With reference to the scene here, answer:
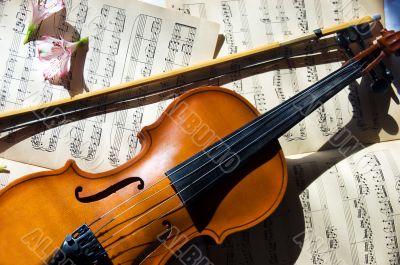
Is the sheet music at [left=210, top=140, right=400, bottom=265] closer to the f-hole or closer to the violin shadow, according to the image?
the violin shadow

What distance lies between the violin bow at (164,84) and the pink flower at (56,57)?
8cm

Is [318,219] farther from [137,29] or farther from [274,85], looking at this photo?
[137,29]

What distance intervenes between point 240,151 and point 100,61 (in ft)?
1.54

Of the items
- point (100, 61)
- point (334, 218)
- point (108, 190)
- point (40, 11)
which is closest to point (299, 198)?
point (334, 218)

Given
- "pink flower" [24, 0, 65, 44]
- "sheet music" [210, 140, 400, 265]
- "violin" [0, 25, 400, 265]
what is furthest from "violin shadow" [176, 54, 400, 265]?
"pink flower" [24, 0, 65, 44]

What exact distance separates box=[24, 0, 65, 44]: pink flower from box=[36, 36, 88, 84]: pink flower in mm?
29

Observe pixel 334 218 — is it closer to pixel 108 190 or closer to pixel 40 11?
pixel 108 190

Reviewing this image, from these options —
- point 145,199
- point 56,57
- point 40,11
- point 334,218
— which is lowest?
point 334,218

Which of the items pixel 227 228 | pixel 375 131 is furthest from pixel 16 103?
pixel 375 131

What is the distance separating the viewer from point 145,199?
938 millimetres

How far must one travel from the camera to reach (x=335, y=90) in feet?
3.50

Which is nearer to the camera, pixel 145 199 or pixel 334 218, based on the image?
pixel 145 199

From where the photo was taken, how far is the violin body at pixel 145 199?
88 cm

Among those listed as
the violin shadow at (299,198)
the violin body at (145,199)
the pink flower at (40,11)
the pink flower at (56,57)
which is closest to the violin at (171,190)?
the violin body at (145,199)
